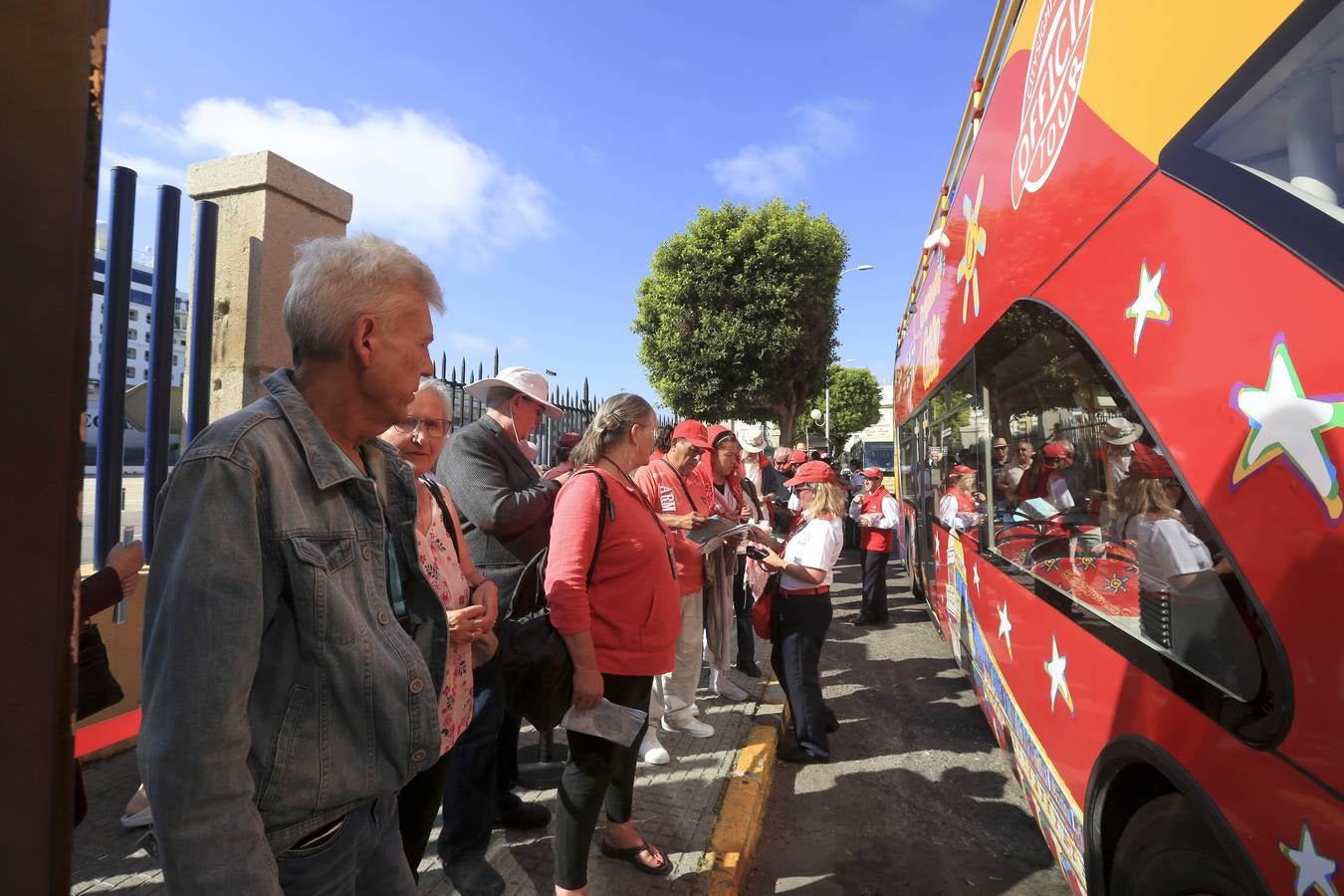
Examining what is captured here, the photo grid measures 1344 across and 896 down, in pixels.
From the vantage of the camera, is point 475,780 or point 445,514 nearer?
point 445,514

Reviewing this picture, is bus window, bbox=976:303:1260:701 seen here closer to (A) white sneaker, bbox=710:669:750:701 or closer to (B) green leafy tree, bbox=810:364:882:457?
(A) white sneaker, bbox=710:669:750:701

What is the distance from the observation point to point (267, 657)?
1098 mm

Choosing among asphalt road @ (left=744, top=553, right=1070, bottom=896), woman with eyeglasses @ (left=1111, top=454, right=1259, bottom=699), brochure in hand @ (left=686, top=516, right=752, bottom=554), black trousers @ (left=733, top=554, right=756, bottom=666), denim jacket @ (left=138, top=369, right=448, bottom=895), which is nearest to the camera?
denim jacket @ (left=138, top=369, right=448, bottom=895)

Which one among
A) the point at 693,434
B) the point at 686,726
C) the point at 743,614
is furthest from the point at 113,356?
the point at 743,614

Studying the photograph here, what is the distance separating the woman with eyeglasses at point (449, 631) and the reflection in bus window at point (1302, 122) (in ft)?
6.32

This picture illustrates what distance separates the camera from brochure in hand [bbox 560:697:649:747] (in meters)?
2.27

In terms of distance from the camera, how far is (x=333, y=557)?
1.15 m

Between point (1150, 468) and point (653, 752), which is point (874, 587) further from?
point (1150, 468)

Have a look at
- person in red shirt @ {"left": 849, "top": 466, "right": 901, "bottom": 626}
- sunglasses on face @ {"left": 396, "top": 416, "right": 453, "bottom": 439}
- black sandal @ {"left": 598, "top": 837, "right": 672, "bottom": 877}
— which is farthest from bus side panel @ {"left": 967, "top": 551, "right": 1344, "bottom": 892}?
person in red shirt @ {"left": 849, "top": 466, "right": 901, "bottom": 626}

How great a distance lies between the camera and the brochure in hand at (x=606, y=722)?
89.4 inches

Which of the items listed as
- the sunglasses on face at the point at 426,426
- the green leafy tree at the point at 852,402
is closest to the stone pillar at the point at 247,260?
the sunglasses on face at the point at 426,426

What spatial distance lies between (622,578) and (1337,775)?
182cm

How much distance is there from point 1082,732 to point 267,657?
228 cm

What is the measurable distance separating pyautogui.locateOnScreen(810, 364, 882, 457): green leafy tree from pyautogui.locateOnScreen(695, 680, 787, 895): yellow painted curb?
135 feet
